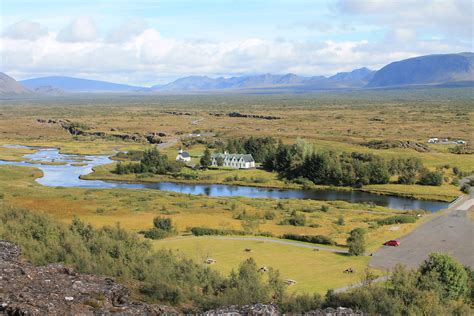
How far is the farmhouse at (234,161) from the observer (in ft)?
334

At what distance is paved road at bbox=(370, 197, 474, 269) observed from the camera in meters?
42.2

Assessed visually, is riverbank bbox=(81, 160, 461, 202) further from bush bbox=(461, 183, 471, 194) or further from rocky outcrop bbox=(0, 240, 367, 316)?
rocky outcrop bbox=(0, 240, 367, 316)

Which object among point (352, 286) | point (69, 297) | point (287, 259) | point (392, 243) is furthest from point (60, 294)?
point (392, 243)

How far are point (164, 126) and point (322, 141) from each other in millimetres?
69254

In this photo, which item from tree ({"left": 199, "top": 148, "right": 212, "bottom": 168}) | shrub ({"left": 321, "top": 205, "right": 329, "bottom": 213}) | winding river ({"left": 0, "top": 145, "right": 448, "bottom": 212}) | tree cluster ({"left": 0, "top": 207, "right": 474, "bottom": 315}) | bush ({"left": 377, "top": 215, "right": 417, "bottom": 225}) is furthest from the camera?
tree ({"left": 199, "top": 148, "right": 212, "bottom": 168})

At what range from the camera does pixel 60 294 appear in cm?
2066

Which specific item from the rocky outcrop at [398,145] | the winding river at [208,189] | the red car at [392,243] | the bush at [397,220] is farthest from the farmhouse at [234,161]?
the red car at [392,243]

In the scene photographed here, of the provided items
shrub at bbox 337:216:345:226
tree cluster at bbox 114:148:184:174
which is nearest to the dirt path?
tree cluster at bbox 114:148:184:174

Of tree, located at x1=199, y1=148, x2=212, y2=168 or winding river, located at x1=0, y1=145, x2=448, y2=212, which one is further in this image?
tree, located at x1=199, y1=148, x2=212, y2=168

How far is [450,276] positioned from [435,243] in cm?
1840

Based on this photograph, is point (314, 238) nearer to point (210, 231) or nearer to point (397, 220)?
point (210, 231)

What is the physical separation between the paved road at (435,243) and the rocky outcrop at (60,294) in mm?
24315

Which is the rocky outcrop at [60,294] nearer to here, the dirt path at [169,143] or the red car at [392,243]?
the red car at [392,243]

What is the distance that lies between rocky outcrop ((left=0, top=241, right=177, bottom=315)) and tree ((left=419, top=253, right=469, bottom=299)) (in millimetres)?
16802
